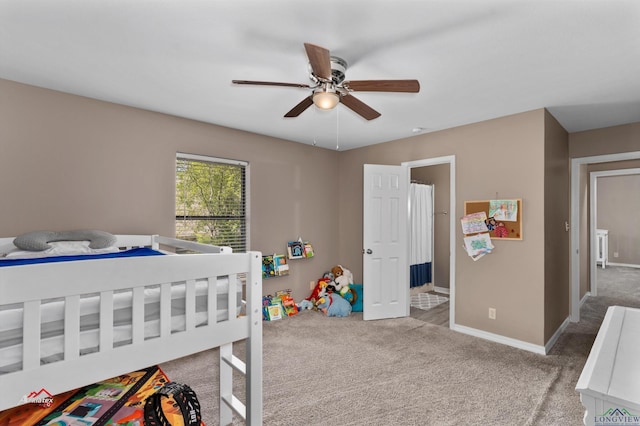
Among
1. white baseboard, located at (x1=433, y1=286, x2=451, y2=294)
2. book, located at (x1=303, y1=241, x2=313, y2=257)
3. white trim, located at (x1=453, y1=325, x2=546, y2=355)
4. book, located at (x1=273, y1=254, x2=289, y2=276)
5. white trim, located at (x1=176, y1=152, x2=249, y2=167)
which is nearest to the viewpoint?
white trim, located at (x1=453, y1=325, x2=546, y2=355)

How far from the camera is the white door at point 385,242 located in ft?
13.2

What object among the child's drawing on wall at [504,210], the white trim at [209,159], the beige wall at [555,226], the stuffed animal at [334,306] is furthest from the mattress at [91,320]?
the beige wall at [555,226]

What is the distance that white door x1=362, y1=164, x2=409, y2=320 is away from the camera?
13.2 feet

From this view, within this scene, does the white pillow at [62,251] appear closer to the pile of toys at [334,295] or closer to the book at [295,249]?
the book at [295,249]

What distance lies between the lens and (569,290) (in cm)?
397

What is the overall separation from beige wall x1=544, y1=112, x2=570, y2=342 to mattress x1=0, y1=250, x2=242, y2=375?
3.20 metres

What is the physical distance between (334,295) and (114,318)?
11.0ft

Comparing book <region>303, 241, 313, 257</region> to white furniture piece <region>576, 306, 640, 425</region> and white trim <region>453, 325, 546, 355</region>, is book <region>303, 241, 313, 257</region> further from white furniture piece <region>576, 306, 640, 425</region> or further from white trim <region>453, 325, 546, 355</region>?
white furniture piece <region>576, 306, 640, 425</region>

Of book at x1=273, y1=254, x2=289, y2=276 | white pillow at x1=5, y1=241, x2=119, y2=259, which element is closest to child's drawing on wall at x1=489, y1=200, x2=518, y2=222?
book at x1=273, y1=254, x2=289, y2=276

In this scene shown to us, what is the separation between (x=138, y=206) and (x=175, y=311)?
6.99 feet

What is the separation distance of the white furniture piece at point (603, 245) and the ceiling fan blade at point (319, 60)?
9059 mm

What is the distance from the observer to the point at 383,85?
1.89 m

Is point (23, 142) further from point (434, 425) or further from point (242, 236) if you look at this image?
point (434, 425)

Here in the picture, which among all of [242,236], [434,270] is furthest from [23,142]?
[434,270]
